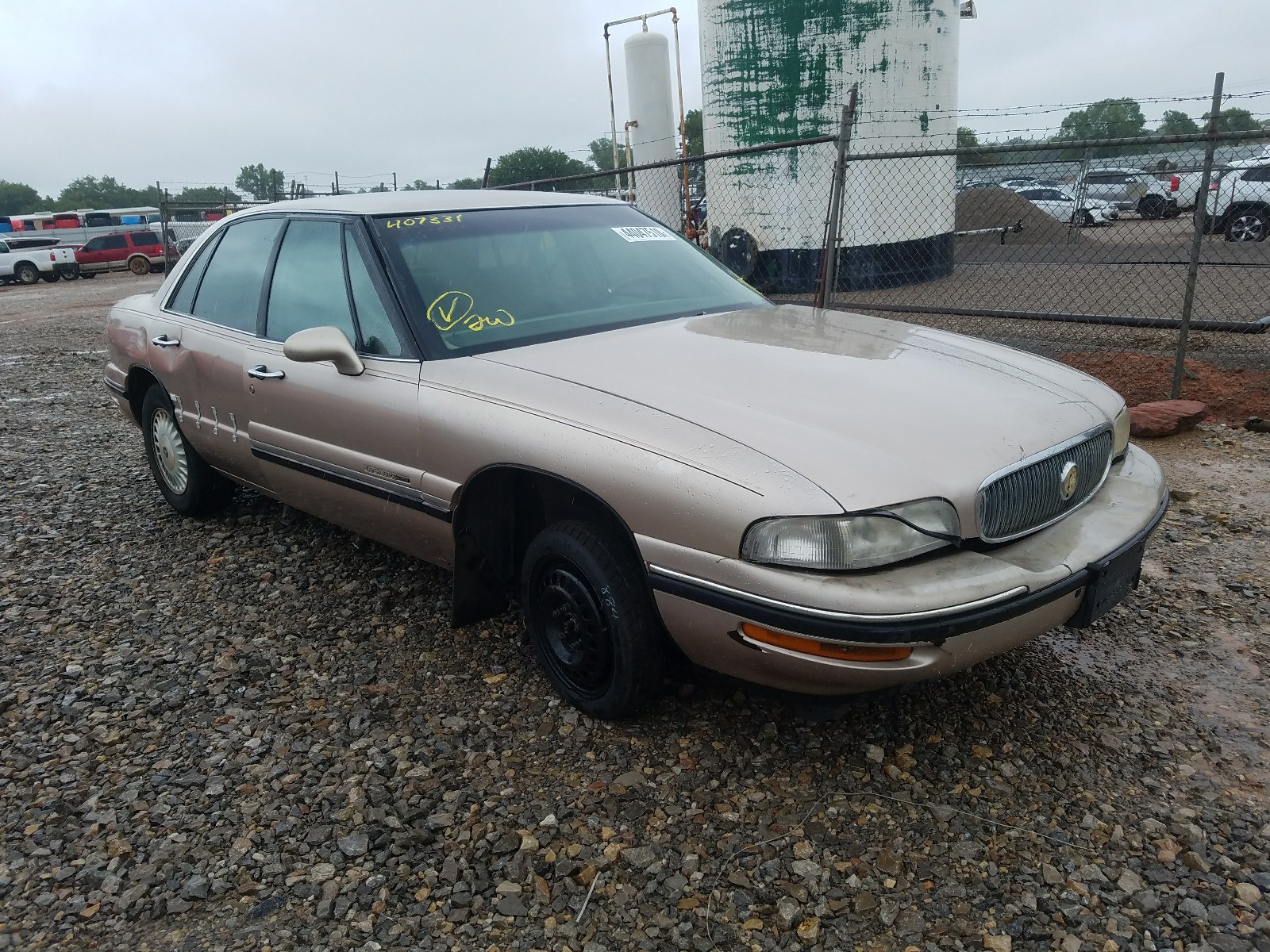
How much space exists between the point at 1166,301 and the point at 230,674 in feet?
34.8

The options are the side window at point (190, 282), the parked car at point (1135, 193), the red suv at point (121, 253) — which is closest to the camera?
the side window at point (190, 282)

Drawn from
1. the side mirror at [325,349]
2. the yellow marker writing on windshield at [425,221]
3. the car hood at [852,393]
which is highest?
the yellow marker writing on windshield at [425,221]

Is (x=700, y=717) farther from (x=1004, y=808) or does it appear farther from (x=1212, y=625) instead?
(x=1212, y=625)

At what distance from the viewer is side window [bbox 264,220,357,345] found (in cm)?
351

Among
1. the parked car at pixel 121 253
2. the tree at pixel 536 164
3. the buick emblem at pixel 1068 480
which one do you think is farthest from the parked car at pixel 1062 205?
the tree at pixel 536 164

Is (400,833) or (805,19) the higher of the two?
(805,19)

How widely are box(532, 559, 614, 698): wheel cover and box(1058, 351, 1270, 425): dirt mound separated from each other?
4922 millimetres

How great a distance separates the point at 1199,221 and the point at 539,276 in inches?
168

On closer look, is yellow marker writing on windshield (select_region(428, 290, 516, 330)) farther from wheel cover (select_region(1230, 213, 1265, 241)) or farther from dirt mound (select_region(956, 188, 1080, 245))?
dirt mound (select_region(956, 188, 1080, 245))

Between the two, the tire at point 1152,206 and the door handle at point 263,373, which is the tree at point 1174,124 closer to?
the tire at point 1152,206

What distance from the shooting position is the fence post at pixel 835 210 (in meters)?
6.25

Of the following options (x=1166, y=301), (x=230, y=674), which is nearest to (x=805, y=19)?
(x=1166, y=301)

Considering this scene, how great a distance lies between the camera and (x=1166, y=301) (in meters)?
10.6

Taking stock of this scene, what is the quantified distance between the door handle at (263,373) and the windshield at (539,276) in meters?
0.69
